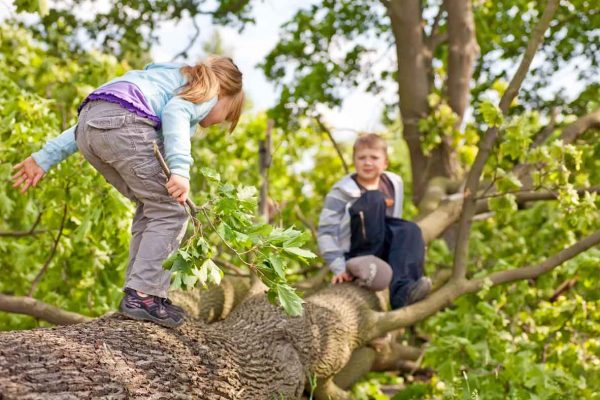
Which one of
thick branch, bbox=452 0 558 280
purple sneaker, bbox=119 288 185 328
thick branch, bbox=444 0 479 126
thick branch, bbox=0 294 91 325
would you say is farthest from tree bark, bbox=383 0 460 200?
purple sneaker, bbox=119 288 185 328

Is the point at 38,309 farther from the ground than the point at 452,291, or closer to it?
closer to it

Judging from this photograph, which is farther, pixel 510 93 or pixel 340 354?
pixel 510 93

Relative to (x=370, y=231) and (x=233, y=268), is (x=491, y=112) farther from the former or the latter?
(x=233, y=268)

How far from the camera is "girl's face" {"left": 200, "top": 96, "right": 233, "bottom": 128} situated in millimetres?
3082

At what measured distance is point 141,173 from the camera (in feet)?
9.34

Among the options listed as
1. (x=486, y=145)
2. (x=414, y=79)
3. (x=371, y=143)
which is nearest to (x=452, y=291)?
(x=486, y=145)

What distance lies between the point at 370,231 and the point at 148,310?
2157 millimetres

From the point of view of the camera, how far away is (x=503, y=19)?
7926 mm

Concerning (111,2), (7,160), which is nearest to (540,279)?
(7,160)

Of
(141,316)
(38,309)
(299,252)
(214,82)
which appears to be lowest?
(38,309)

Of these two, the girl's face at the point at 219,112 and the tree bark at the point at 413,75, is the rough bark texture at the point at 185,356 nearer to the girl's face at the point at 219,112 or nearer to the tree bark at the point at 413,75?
the girl's face at the point at 219,112

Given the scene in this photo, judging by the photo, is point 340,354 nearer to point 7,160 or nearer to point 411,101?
point 7,160

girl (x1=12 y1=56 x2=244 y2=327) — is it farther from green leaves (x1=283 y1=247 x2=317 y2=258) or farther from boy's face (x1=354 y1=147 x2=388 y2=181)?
boy's face (x1=354 y1=147 x2=388 y2=181)

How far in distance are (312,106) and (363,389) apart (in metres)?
2.70
